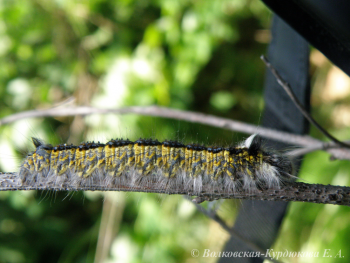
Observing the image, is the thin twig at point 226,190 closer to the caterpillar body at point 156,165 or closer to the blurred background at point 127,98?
the caterpillar body at point 156,165

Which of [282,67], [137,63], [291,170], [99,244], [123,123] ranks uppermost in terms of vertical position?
[137,63]

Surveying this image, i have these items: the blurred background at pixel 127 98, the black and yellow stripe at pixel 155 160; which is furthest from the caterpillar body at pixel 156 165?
the blurred background at pixel 127 98

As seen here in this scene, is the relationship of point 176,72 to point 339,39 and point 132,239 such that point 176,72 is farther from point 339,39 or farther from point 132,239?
point 339,39

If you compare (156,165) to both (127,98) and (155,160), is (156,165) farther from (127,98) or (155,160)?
(127,98)

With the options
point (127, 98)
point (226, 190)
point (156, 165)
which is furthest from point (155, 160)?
point (127, 98)

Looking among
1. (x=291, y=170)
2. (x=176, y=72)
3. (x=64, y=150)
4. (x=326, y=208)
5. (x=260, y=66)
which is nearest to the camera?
(x=291, y=170)

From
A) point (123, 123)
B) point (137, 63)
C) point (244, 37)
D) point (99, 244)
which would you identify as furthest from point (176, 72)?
point (99, 244)

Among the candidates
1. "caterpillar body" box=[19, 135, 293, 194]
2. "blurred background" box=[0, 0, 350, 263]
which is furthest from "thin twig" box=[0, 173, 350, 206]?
"blurred background" box=[0, 0, 350, 263]

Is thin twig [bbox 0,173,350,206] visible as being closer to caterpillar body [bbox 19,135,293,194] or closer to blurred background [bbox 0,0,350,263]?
caterpillar body [bbox 19,135,293,194]
